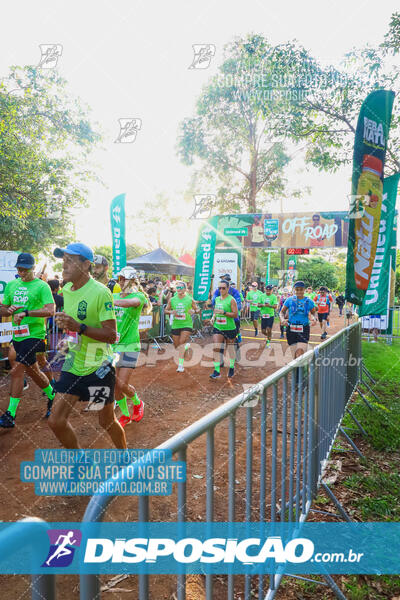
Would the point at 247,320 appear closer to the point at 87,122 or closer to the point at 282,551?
the point at 87,122

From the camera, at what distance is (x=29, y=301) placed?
5.17 metres

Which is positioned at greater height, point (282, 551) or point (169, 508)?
point (282, 551)

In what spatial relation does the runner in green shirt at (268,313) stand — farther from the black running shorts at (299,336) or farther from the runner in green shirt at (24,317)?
the runner in green shirt at (24,317)

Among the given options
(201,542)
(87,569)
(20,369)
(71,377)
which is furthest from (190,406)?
(87,569)

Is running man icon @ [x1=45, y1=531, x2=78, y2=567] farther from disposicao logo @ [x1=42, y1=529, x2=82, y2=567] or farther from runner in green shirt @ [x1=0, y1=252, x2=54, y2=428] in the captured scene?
runner in green shirt @ [x1=0, y1=252, x2=54, y2=428]

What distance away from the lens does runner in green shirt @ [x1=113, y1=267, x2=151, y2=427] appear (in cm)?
520

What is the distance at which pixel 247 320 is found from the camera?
22.8 m

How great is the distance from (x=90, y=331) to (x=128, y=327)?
6.44 feet

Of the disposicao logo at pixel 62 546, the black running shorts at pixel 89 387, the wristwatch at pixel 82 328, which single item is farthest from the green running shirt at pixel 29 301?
the disposicao logo at pixel 62 546

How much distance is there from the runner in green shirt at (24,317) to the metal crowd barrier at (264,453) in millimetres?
2717

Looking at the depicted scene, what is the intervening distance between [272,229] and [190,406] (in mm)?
16205

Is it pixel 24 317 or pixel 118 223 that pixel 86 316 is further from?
pixel 118 223

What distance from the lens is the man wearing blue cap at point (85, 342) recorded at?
350 centimetres

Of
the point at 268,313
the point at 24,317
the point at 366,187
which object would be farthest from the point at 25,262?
the point at 268,313
